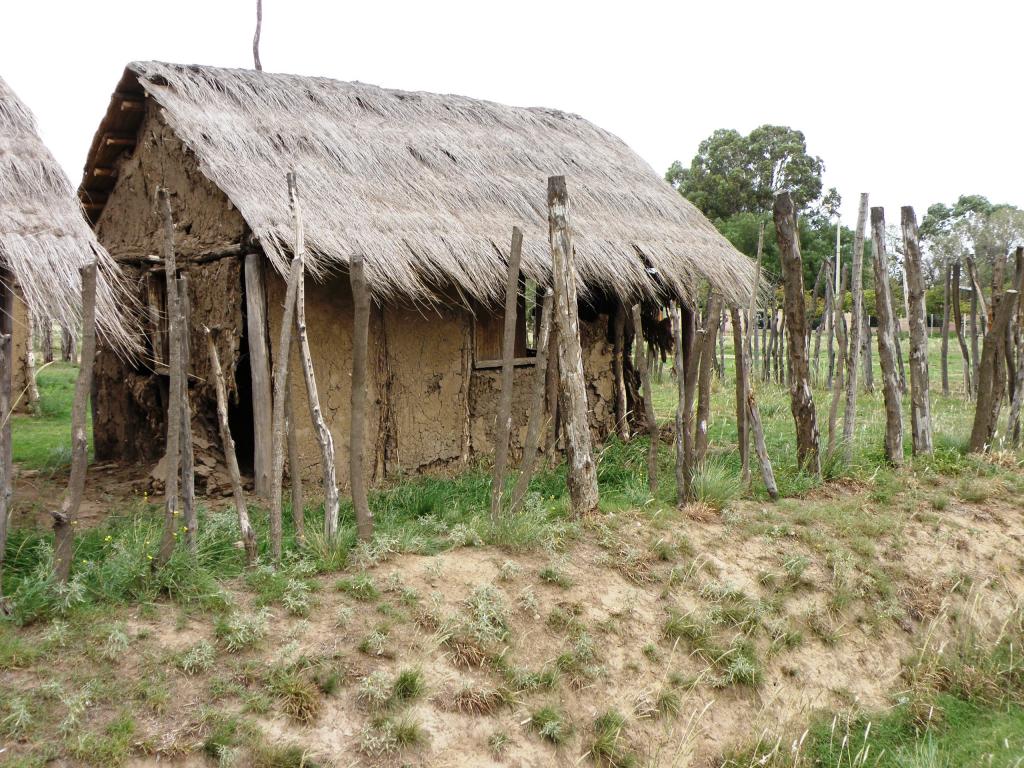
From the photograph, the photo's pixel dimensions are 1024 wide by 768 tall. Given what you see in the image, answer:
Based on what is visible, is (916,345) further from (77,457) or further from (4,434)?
(4,434)

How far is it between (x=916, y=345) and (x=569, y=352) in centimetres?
346

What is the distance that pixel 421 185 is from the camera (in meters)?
6.83

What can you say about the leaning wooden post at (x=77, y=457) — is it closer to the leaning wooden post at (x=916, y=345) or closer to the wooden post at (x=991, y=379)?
the leaning wooden post at (x=916, y=345)

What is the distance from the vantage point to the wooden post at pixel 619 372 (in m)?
7.82

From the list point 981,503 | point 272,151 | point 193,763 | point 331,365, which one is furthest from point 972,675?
point 272,151

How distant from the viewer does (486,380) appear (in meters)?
6.99

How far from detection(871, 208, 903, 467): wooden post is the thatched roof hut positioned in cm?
142

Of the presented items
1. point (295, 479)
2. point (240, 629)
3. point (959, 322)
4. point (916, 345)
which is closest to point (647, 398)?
point (295, 479)

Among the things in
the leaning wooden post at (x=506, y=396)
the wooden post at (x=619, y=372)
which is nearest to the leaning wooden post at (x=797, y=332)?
the wooden post at (x=619, y=372)

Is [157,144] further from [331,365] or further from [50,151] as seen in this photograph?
[331,365]

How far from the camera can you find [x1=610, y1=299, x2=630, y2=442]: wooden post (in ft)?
25.7

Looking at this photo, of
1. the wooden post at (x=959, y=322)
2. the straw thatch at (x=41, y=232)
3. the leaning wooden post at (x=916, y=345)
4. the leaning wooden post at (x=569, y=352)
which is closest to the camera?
the straw thatch at (x=41, y=232)

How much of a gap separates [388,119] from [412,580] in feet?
15.8

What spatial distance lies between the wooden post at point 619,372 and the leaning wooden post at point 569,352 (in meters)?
2.73
